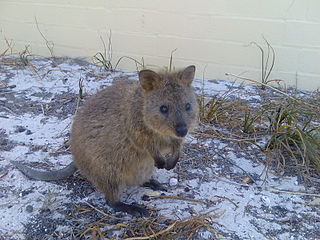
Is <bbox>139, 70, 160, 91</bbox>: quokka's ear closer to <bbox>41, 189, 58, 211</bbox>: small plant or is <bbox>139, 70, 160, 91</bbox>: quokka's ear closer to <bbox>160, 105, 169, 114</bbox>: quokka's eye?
<bbox>160, 105, 169, 114</bbox>: quokka's eye

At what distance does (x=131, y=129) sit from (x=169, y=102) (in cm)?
39

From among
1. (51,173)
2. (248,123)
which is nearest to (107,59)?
(248,123)

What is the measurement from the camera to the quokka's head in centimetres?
259

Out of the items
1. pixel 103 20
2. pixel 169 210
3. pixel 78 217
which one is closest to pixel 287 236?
pixel 169 210

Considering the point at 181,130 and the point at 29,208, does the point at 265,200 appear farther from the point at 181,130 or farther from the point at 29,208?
the point at 29,208

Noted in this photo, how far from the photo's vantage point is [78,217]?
9.14 feet

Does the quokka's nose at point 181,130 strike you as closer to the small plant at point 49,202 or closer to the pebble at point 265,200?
the pebble at point 265,200

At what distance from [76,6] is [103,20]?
1.56ft

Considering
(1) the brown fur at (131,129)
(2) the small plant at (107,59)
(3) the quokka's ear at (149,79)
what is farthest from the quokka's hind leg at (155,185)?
(2) the small plant at (107,59)

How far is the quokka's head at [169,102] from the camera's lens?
8.50 ft

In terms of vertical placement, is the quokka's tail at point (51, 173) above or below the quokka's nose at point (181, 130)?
below

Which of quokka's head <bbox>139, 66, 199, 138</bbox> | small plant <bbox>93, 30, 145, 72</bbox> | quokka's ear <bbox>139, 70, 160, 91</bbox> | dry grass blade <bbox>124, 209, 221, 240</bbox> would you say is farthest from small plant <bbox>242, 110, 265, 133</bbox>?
small plant <bbox>93, 30, 145, 72</bbox>

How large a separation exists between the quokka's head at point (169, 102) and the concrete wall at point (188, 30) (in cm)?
248

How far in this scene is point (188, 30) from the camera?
5121 millimetres
